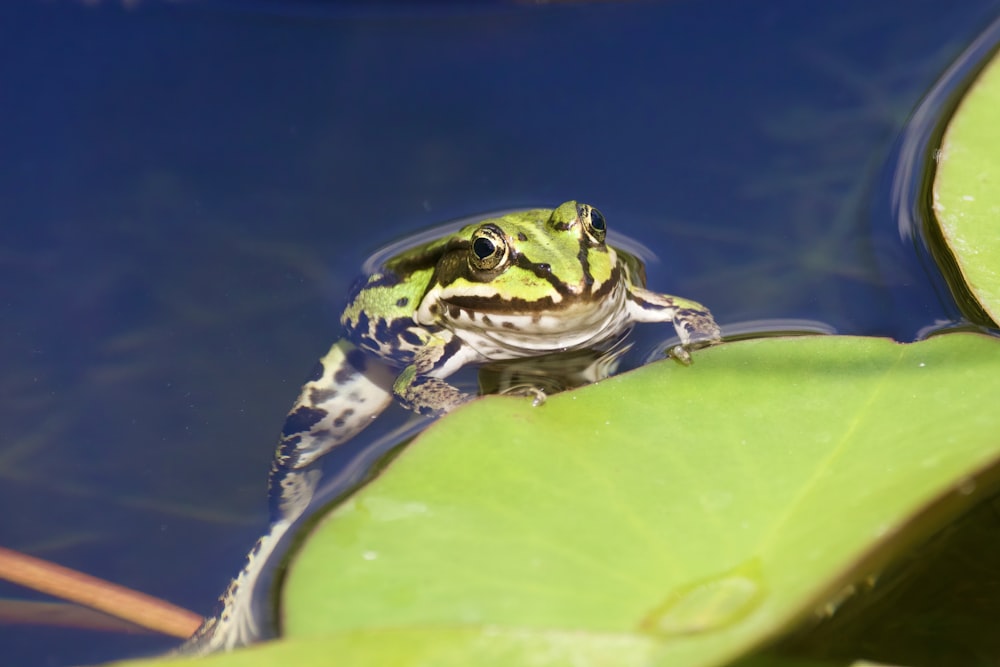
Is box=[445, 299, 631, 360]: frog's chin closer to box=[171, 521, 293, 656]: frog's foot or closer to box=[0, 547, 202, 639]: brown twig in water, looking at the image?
box=[171, 521, 293, 656]: frog's foot

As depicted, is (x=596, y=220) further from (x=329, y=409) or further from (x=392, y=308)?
(x=329, y=409)

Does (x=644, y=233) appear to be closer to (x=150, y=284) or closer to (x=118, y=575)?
(x=150, y=284)

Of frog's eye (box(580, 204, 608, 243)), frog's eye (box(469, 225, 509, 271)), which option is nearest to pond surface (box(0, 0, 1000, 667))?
frog's eye (box(580, 204, 608, 243))

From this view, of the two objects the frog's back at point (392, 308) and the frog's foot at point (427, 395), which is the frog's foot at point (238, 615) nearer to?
the frog's foot at point (427, 395)

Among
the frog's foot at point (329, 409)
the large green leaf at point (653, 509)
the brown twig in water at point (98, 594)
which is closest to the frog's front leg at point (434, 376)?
the frog's foot at point (329, 409)

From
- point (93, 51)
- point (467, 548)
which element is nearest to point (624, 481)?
point (467, 548)

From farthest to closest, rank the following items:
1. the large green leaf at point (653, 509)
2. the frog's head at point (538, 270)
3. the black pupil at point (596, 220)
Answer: the black pupil at point (596, 220) → the frog's head at point (538, 270) → the large green leaf at point (653, 509)
